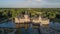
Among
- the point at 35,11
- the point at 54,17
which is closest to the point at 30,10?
the point at 35,11

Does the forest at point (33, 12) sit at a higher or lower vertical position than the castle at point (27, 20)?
higher

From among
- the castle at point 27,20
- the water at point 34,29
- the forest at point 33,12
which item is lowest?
the water at point 34,29

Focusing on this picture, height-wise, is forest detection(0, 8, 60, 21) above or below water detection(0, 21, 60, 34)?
above

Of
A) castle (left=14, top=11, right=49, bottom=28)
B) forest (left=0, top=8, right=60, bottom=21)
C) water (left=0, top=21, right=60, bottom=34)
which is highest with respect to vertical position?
forest (left=0, top=8, right=60, bottom=21)

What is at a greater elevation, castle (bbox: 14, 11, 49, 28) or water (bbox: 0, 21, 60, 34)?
castle (bbox: 14, 11, 49, 28)

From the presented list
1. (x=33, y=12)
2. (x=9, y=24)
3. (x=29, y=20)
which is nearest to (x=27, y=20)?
(x=29, y=20)

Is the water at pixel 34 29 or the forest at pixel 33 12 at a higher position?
the forest at pixel 33 12

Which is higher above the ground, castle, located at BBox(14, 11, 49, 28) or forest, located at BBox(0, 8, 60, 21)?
forest, located at BBox(0, 8, 60, 21)

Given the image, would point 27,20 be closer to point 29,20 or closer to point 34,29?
point 29,20
